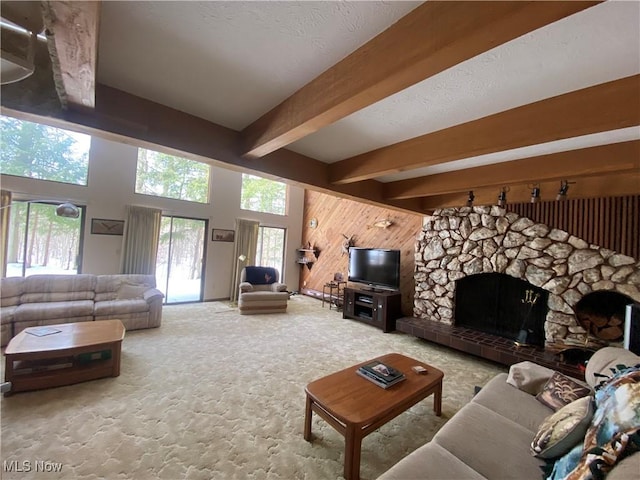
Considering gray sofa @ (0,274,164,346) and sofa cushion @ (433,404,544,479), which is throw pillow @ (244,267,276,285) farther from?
sofa cushion @ (433,404,544,479)

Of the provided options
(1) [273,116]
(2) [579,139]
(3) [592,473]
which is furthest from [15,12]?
(2) [579,139]

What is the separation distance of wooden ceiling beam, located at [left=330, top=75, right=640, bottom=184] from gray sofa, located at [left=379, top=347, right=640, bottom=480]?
1549 mm

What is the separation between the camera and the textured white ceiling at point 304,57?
3.56ft

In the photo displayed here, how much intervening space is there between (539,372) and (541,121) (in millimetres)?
1969

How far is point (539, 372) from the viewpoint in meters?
2.19

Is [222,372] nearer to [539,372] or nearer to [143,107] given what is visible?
[143,107]

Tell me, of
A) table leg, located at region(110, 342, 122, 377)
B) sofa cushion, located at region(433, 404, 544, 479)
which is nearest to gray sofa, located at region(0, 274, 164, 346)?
table leg, located at region(110, 342, 122, 377)

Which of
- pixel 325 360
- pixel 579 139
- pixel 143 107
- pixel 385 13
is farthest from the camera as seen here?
pixel 325 360

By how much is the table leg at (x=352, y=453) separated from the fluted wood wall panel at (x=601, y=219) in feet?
12.1

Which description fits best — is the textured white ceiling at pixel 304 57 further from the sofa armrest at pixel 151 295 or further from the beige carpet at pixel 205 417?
the sofa armrest at pixel 151 295

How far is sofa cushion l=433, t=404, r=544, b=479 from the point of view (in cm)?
132

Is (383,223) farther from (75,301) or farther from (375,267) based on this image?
(75,301)

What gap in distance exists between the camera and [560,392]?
184 cm

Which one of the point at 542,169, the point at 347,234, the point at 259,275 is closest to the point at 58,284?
the point at 259,275
